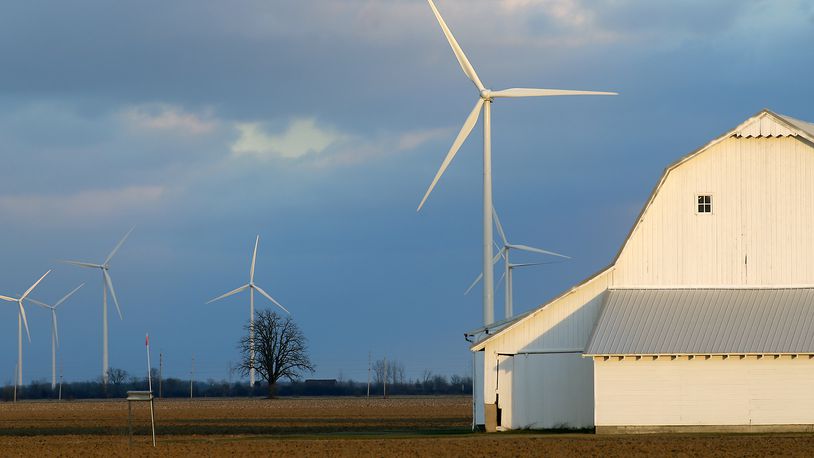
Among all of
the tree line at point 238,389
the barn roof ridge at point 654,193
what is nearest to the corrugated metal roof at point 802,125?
the barn roof ridge at point 654,193

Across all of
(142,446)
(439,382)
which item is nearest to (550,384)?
(142,446)

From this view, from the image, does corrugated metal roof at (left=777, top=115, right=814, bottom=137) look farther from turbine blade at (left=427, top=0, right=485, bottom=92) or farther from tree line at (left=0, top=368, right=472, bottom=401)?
tree line at (left=0, top=368, right=472, bottom=401)

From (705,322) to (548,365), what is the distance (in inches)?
215

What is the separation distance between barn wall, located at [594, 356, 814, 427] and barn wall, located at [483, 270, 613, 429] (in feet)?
9.17

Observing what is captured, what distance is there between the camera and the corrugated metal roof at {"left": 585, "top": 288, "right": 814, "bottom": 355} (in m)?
40.5

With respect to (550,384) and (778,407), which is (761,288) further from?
(550,384)

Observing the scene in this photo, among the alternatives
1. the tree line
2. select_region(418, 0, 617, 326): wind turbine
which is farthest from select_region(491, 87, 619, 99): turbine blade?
the tree line

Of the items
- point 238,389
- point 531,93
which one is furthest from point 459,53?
point 238,389

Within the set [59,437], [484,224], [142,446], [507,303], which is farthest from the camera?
[507,303]

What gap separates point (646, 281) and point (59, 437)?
841 inches

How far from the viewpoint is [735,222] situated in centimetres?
4378

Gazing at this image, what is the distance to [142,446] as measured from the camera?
39.3 m

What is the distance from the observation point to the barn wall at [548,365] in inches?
1725

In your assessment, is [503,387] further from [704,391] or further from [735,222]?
[735,222]
